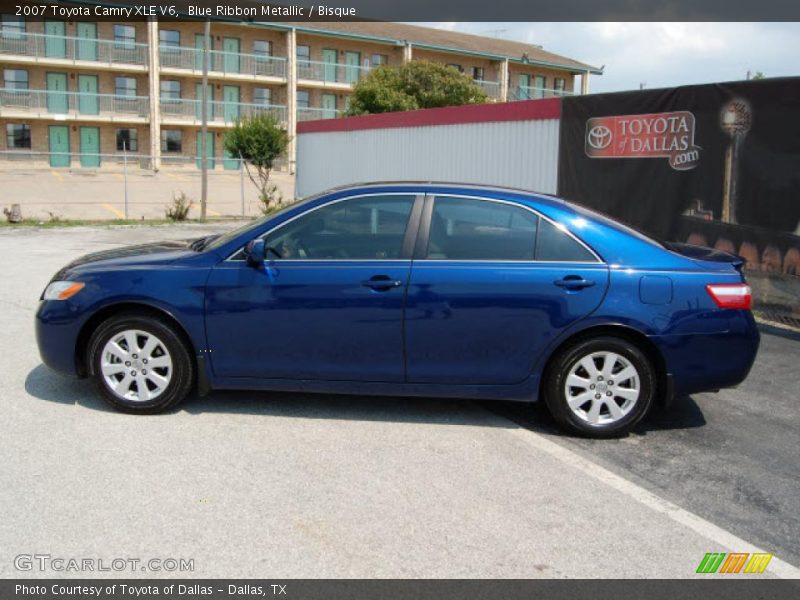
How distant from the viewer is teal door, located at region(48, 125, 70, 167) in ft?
147

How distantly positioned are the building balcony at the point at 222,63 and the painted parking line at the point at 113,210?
16.9 meters

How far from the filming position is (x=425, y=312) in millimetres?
5125

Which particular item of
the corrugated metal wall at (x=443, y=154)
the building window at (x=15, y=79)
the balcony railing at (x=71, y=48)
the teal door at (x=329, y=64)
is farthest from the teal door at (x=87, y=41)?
the corrugated metal wall at (x=443, y=154)

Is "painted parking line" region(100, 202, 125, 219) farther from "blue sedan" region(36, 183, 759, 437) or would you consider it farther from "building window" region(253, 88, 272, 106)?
Answer: "blue sedan" region(36, 183, 759, 437)

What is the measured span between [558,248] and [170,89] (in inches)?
1808

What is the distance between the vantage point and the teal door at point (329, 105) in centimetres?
5110

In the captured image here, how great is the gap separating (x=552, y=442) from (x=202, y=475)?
2213 mm

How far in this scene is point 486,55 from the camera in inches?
2146

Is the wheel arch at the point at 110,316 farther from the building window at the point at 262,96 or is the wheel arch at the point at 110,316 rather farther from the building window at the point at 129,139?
the building window at the point at 262,96

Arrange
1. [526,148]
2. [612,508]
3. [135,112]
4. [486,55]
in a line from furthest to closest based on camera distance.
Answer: [486,55], [135,112], [526,148], [612,508]

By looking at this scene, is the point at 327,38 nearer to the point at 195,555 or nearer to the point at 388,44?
the point at 388,44

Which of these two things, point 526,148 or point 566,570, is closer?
point 566,570

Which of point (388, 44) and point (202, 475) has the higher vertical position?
point (388, 44)

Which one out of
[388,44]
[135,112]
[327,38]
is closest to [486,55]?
[388,44]
